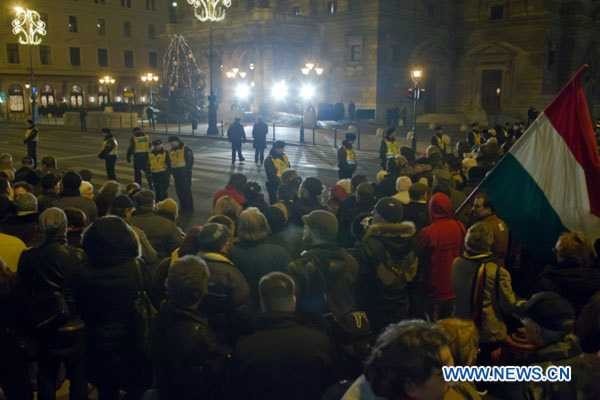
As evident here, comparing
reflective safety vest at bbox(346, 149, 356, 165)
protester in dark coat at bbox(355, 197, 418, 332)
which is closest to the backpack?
protester in dark coat at bbox(355, 197, 418, 332)

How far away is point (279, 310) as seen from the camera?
3.45 m

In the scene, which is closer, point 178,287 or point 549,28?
point 178,287

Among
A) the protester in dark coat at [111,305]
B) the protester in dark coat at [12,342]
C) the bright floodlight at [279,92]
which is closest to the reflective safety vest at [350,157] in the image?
the protester in dark coat at [111,305]

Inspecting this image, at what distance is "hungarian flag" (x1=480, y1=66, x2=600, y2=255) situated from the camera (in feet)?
16.7

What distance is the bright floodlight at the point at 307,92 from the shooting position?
141 feet

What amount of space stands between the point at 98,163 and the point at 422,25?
33.6 meters

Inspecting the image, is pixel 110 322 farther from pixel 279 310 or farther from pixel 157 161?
pixel 157 161

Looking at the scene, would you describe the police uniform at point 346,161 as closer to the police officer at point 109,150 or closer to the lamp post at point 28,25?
the police officer at point 109,150

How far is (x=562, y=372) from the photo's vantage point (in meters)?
3.18

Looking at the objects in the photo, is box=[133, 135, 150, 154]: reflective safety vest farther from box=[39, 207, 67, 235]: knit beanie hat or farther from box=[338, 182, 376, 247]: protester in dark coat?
box=[39, 207, 67, 235]: knit beanie hat

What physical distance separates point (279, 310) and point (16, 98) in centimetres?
6968

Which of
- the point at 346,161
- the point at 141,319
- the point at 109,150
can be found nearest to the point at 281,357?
the point at 141,319

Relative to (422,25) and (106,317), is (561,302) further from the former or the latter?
(422,25)

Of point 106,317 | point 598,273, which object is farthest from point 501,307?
point 106,317
